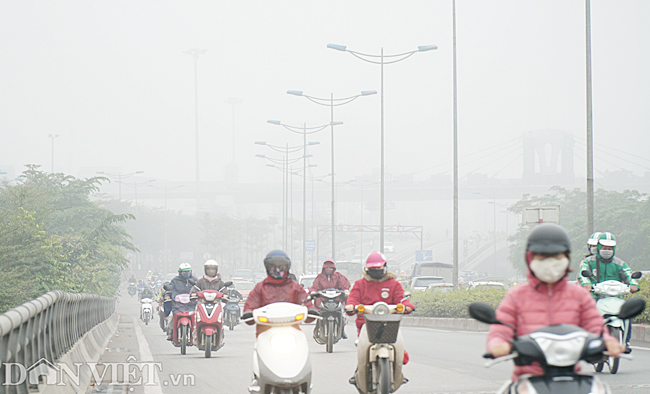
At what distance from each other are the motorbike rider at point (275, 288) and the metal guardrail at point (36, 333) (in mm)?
1849

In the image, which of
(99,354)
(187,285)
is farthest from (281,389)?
Answer: (187,285)

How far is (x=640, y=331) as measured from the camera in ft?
55.4

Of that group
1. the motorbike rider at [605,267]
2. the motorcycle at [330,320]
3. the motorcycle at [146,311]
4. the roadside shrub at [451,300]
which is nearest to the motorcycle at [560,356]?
the motorbike rider at [605,267]

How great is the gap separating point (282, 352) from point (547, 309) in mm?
2969

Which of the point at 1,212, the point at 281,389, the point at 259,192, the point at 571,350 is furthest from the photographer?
the point at 259,192

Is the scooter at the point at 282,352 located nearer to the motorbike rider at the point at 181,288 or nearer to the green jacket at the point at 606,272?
the green jacket at the point at 606,272

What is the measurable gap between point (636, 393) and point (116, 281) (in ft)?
153

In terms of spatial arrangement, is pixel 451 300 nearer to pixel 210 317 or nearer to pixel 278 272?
pixel 210 317

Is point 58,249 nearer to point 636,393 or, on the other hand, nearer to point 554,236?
point 636,393

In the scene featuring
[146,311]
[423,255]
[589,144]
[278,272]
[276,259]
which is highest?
[589,144]

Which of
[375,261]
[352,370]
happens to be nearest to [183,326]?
[352,370]

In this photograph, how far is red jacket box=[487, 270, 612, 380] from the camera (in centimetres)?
483

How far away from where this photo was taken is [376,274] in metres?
9.67

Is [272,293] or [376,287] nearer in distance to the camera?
[272,293]
